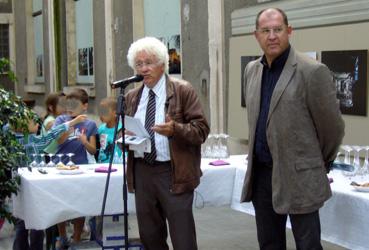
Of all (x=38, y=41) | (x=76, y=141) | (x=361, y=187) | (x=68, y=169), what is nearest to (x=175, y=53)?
(x=76, y=141)

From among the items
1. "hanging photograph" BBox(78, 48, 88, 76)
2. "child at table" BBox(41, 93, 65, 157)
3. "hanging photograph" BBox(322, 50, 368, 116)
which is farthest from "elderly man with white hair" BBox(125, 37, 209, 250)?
"hanging photograph" BBox(78, 48, 88, 76)

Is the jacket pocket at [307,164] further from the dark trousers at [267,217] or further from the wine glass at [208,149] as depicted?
the wine glass at [208,149]

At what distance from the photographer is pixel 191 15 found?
434 inches

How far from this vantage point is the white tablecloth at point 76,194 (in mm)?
5410

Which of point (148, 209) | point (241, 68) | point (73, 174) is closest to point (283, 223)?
point (148, 209)

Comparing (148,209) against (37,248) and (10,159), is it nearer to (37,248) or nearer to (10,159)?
(10,159)

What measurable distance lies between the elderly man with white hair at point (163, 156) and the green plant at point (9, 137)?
1022 millimetres

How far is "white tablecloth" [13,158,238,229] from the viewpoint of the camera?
5410 mm

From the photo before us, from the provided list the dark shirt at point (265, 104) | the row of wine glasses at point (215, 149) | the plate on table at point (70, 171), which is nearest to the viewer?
the dark shirt at point (265, 104)

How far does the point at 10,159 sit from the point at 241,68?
492 cm

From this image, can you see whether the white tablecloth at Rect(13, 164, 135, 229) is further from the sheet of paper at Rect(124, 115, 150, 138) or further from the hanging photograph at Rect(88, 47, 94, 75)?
the hanging photograph at Rect(88, 47, 94, 75)

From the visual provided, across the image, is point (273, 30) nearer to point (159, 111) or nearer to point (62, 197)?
point (159, 111)

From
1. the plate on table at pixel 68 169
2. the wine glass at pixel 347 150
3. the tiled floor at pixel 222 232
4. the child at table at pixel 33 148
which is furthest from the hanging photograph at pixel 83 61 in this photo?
the wine glass at pixel 347 150

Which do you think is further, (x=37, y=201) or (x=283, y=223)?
(x=37, y=201)
